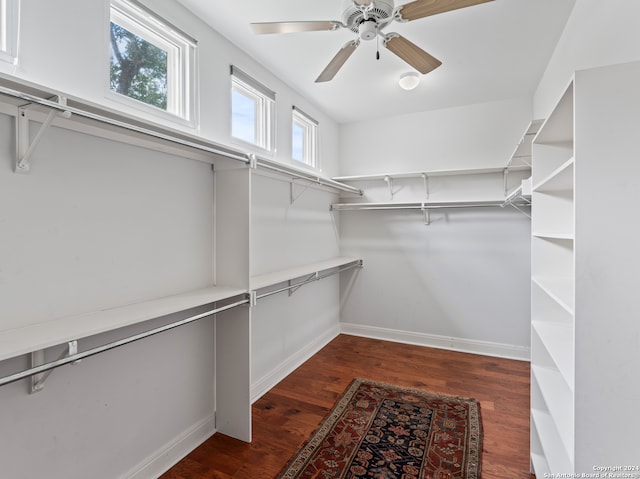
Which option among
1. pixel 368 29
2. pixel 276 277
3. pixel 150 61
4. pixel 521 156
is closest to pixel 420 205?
pixel 521 156

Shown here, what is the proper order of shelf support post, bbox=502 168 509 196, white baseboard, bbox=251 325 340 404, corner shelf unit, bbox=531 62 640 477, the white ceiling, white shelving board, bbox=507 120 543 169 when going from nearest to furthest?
corner shelf unit, bbox=531 62 640 477
the white ceiling
white baseboard, bbox=251 325 340 404
white shelving board, bbox=507 120 543 169
shelf support post, bbox=502 168 509 196

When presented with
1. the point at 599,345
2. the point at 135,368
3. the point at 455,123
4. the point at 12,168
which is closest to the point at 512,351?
the point at 455,123

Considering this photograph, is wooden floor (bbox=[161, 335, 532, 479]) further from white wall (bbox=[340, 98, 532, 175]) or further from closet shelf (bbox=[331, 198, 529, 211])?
white wall (bbox=[340, 98, 532, 175])

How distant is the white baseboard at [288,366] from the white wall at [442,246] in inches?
19.9

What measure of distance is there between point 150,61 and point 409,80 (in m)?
2.03

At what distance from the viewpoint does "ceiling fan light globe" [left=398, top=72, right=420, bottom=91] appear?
2.78m

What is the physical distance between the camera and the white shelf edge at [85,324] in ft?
3.45

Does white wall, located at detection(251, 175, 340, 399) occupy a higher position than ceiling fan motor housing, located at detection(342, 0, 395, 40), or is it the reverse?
ceiling fan motor housing, located at detection(342, 0, 395, 40)

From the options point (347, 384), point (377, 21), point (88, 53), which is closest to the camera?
point (88, 53)

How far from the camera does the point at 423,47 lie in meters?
2.42

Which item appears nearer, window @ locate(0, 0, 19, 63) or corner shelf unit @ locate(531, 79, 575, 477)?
window @ locate(0, 0, 19, 63)

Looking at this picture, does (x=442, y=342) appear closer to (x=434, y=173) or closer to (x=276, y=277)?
(x=434, y=173)

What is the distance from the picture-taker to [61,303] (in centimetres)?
136

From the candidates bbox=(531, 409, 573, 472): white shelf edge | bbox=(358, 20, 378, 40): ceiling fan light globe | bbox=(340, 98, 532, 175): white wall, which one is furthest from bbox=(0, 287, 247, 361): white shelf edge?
bbox=(340, 98, 532, 175): white wall
